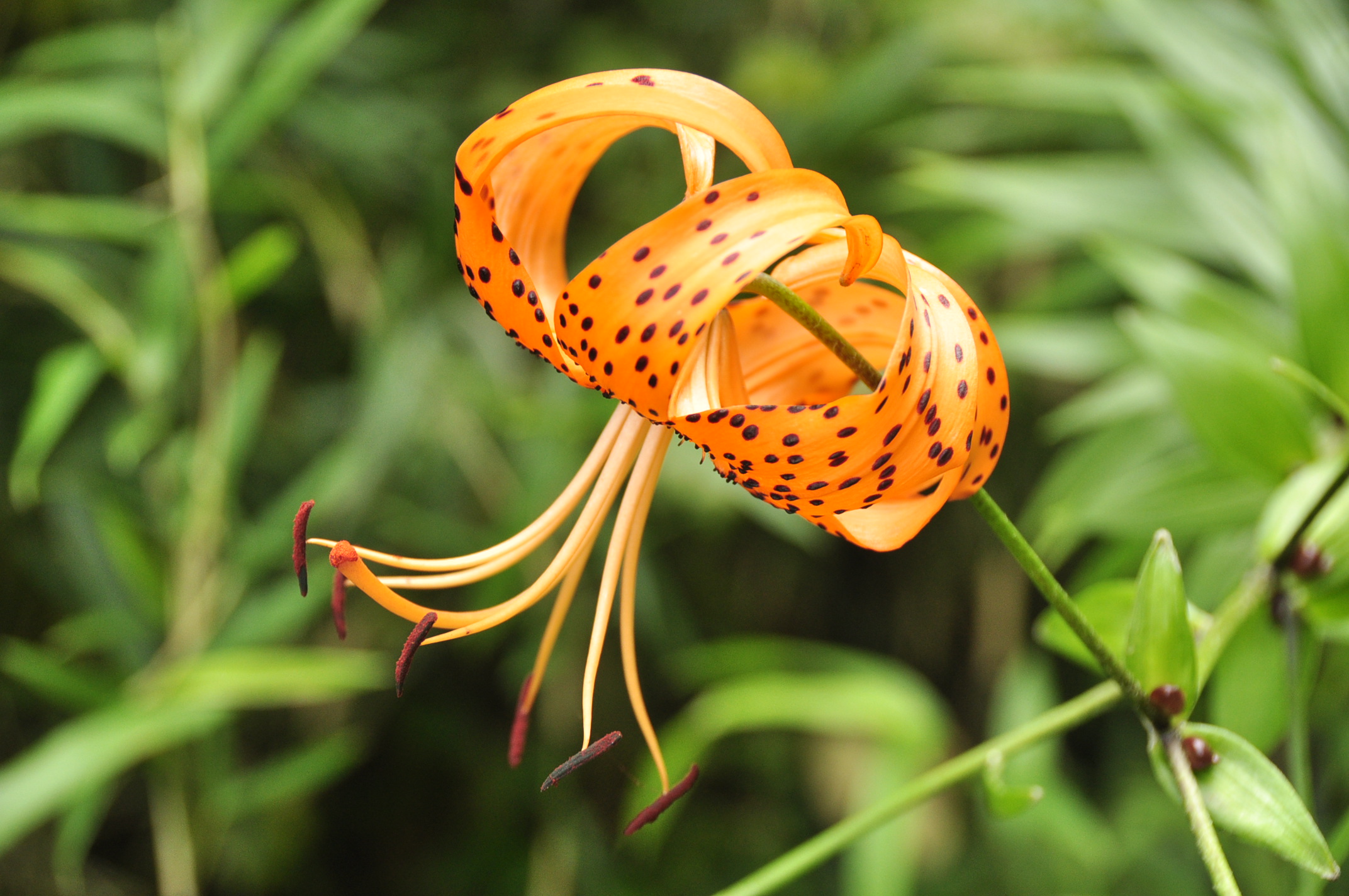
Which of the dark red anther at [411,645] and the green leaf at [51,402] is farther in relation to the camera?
the green leaf at [51,402]

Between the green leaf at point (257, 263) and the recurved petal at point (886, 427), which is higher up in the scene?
the recurved petal at point (886, 427)

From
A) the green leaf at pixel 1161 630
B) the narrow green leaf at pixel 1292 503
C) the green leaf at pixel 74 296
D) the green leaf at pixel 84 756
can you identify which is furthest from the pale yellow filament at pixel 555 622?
the green leaf at pixel 74 296

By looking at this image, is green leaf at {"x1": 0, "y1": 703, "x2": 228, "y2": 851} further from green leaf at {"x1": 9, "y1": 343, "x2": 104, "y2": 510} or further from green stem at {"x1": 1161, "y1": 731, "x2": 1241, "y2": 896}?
green stem at {"x1": 1161, "y1": 731, "x2": 1241, "y2": 896}

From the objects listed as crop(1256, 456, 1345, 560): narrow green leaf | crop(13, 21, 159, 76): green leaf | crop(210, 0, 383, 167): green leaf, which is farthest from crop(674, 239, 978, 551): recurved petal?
crop(13, 21, 159, 76): green leaf

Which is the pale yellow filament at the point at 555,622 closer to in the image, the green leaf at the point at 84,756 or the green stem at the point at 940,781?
the green stem at the point at 940,781

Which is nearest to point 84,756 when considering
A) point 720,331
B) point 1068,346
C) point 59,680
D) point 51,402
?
point 59,680

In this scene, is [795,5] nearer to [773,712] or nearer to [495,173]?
[773,712]

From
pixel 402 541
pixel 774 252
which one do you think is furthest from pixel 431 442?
pixel 774 252
